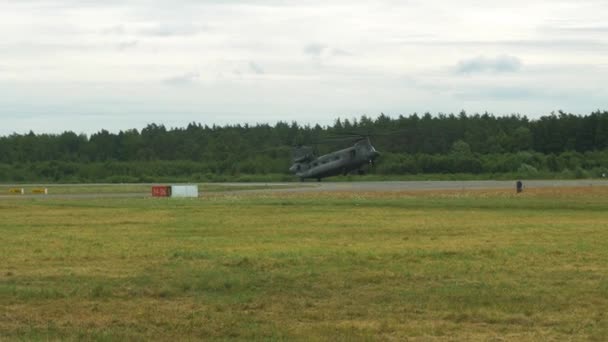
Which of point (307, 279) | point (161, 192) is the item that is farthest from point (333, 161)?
point (307, 279)

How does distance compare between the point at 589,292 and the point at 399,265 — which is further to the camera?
the point at 399,265

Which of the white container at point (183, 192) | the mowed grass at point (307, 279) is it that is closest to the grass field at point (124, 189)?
the white container at point (183, 192)

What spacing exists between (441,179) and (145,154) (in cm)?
7290

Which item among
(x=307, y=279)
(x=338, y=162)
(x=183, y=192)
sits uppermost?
(x=338, y=162)

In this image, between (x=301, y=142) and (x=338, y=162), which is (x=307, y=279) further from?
(x=301, y=142)

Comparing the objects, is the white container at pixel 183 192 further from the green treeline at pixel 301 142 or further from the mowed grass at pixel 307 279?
the mowed grass at pixel 307 279

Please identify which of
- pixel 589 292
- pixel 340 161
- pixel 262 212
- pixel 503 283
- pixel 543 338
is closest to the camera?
pixel 543 338

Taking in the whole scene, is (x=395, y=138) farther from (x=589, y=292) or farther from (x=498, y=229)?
(x=589, y=292)

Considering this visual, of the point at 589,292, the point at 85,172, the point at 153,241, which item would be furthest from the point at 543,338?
the point at 85,172

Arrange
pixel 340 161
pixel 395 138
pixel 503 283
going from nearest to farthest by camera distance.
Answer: pixel 503 283 < pixel 340 161 < pixel 395 138

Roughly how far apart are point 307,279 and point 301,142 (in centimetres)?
9051

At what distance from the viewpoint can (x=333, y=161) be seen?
85312 mm

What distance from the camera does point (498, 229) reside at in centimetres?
3125

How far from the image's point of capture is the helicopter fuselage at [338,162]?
267 ft
